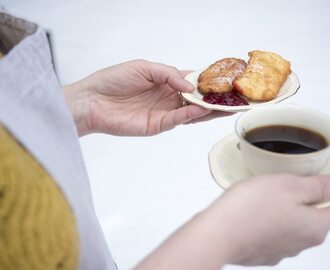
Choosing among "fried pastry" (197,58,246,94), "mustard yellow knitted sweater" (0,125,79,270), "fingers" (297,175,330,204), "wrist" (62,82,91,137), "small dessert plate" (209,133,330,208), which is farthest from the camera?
"fried pastry" (197,58,246,94)

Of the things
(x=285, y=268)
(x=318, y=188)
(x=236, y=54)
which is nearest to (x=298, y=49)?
(x=236, y=54)

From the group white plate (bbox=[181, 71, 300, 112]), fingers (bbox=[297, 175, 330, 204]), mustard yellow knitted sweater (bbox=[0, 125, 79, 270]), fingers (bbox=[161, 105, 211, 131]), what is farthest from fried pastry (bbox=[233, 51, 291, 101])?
mustard yellow knitted sweater (bbox=[0, 125, 79, 270])

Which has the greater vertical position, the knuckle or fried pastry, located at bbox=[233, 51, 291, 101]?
fried pastry, located at bbox=[233, 51, 291, 101]

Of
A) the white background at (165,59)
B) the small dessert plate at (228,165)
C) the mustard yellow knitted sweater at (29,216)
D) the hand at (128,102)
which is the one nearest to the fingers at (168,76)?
the hand at (128,102)

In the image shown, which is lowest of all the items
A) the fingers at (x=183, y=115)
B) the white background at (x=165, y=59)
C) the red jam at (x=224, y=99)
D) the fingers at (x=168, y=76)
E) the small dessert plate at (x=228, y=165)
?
the white background at (x=165, y=59)

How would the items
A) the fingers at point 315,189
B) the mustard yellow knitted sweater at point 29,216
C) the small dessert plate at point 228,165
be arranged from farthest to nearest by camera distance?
the small dessert plate at point 228,165 → the fingers at point 315,189 → the mustard yellow knitted sweater at point 29,216

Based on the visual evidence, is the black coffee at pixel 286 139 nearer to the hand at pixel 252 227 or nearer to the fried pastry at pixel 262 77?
the hand at pixel 252 227

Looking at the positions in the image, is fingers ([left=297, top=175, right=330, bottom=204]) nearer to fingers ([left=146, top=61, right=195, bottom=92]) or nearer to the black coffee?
the black coffee

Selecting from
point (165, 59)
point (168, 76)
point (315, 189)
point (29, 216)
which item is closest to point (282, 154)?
point (315, 189)

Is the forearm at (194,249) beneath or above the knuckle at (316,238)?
above
